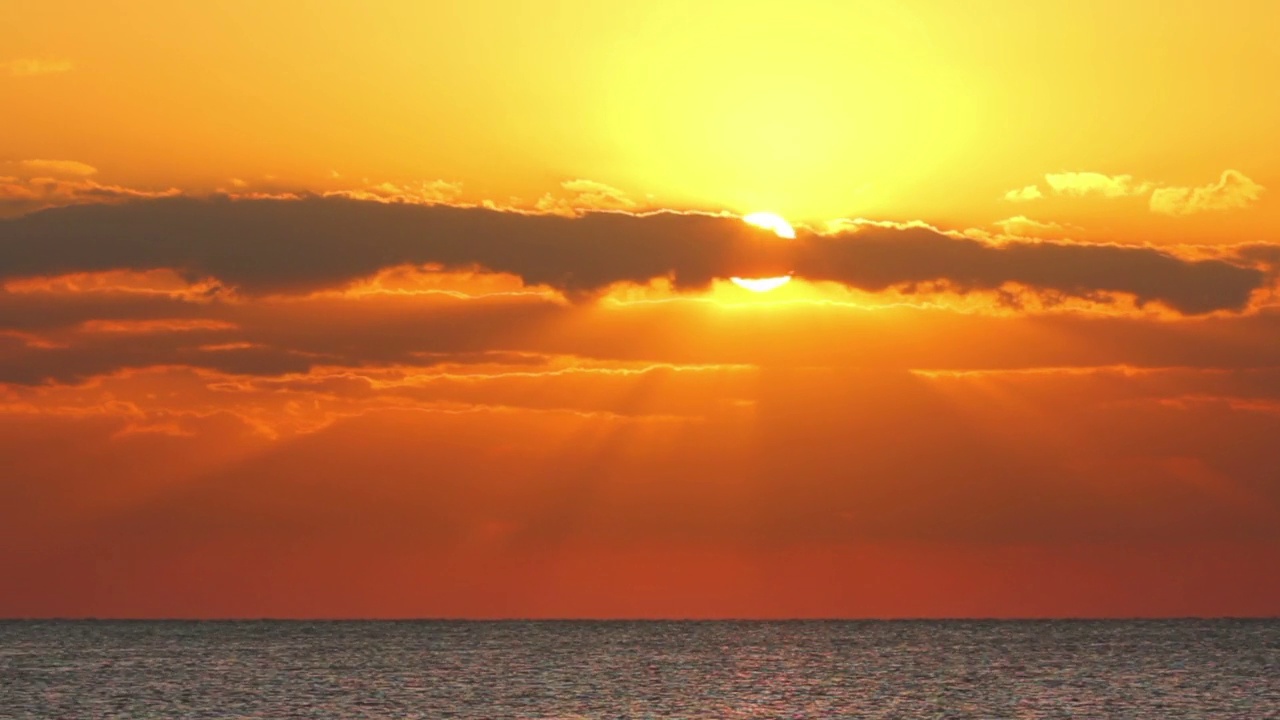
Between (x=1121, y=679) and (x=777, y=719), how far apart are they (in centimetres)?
5790

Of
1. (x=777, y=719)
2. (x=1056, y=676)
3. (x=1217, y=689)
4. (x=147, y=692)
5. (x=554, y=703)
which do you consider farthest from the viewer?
(x=1056, y=676)

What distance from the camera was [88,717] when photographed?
112750mm

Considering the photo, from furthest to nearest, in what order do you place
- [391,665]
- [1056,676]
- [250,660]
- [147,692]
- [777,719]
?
1. [250,660]
2. [391,665]
3. [1056,676]
4. [147,692]
5. [777,719]

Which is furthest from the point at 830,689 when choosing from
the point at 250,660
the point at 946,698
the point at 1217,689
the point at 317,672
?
the point at 250,660

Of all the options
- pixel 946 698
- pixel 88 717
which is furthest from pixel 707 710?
pixel 88 717

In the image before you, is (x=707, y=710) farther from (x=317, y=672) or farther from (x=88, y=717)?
(x=317, y=672)

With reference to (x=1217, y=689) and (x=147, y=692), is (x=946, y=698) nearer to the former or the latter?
(x=1217, y=689)

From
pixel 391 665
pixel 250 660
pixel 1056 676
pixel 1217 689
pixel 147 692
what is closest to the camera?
pixel 147 692

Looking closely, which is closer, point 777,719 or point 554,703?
point 777,719

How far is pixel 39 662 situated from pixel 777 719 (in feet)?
366

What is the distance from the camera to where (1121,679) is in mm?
155250

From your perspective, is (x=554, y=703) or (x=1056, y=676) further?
(x=1056, y=676)

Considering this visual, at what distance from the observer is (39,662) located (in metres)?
189

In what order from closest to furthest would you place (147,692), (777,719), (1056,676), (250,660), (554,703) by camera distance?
(777,719), (554,703), (147,692), (1056,676), (250,660)
